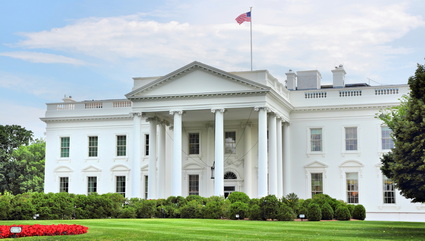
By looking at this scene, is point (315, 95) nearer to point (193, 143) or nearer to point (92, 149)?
point (193, 143)

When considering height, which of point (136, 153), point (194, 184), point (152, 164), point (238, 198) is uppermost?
point (136, 153)

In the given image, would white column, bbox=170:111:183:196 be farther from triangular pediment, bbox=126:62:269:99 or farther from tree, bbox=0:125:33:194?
tree, bbox=0:125:33:194

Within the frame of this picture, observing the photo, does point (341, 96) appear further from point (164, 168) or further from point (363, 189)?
point (164, 168)

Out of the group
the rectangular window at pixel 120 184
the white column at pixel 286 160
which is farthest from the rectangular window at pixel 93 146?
the white column at pixel 286 160

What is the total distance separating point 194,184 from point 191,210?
14284mm

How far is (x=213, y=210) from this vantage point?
35531 mm

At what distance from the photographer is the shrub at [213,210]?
35.4 meters

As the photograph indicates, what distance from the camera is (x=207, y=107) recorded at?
43000 millimetres

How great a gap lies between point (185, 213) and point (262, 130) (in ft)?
28.5

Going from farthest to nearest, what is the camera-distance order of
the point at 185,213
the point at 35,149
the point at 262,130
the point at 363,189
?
1. the point at 35,149
2. the point at 363,189
3. the point at 262,130
4. the point at 185,213

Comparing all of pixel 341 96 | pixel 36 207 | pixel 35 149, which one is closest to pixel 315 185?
pixel 341 96

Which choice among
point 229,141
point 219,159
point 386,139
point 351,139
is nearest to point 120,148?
point 229,141

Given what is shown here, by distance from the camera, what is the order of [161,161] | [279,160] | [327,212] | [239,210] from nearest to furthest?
[239,210] < [327,212] < [279,160] < [161,161]

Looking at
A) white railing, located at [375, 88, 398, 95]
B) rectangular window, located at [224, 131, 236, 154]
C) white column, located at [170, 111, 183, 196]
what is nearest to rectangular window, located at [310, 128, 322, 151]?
white railing, located at [375, 88, 398, 95]
